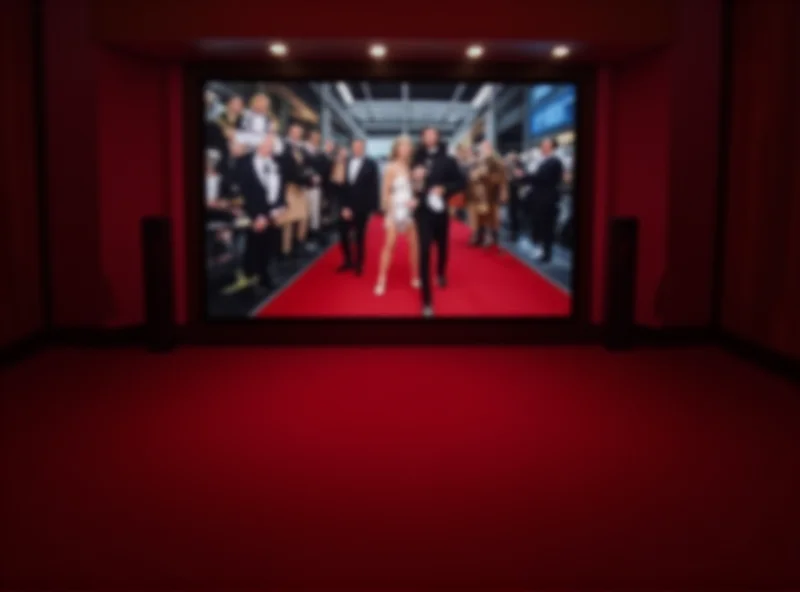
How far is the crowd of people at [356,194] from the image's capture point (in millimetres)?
6219

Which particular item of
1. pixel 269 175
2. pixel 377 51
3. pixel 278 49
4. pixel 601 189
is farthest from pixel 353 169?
pixel 601 189

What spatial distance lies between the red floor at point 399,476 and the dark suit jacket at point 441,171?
5.45 feet

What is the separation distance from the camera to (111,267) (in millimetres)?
5891

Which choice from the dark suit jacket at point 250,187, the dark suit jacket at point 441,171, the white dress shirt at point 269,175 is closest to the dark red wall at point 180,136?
the dark suit jacket at point 250,187

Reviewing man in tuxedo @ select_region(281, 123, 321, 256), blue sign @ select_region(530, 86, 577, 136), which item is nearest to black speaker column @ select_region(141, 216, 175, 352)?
man in tuxedo @ select_region(281, 123, 321, 256)

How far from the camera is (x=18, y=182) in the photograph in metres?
5.48

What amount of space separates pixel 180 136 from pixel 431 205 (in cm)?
211

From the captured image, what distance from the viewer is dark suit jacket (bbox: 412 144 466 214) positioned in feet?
20.4

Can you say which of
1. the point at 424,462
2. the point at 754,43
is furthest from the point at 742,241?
the point at 424,462

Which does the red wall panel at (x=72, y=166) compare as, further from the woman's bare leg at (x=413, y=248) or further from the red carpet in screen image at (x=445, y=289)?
the woman's bare leg at (x=413, y=248)

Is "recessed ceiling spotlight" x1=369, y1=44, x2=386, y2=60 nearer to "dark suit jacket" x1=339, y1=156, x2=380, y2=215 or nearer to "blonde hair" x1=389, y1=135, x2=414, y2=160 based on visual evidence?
"blonde hair" x1=389, y1=135, x2=414, y2=160

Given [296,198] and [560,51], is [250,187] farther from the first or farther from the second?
[560,51]

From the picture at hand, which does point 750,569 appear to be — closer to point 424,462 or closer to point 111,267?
point 424,462

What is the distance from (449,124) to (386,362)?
1976mm
